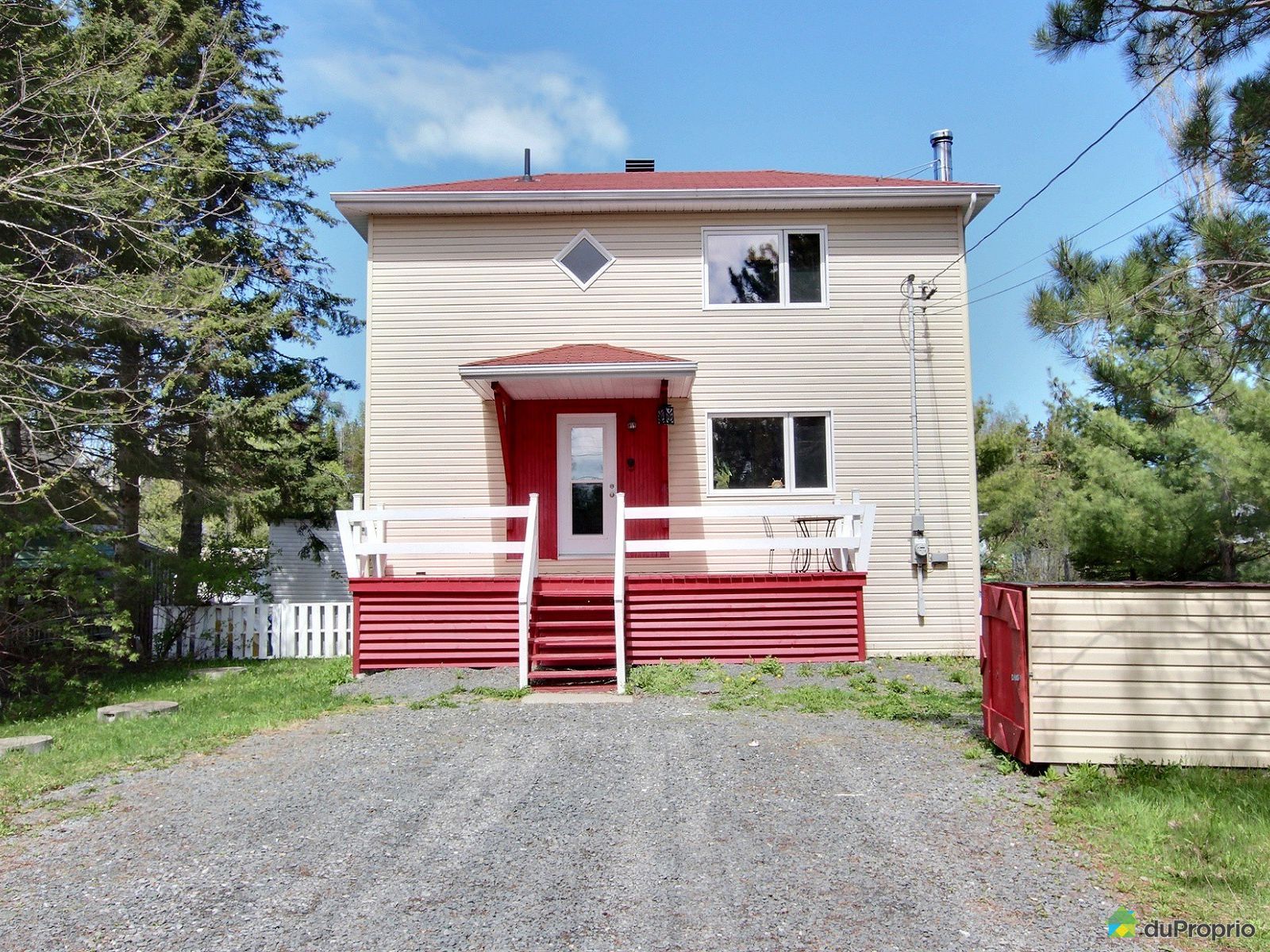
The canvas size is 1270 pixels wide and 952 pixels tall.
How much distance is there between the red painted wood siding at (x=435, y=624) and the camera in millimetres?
9516

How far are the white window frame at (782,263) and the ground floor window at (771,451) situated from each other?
55.4 inches

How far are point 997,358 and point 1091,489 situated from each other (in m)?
5.08

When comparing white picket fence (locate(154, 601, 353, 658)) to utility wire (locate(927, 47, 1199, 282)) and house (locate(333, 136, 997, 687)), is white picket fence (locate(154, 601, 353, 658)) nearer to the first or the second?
house (locate(333, 136, 997, 687))

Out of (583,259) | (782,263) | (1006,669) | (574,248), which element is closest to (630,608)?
(1006,669)

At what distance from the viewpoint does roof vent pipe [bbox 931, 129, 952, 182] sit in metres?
12.8

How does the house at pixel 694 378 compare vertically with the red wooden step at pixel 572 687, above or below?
above

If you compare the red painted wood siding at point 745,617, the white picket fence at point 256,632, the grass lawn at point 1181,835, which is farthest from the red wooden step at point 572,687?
the white picket fence at point 256,632

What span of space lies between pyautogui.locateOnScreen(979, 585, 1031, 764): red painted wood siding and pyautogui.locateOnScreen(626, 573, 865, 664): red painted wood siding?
3333 millimetres

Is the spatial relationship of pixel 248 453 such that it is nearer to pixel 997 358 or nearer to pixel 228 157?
pixel 228 157

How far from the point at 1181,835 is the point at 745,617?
217 inches

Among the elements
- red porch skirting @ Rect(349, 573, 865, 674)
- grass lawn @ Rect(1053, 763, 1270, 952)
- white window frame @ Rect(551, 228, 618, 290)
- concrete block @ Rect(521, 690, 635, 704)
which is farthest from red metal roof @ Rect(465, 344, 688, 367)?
grass lawn @ Rect(1053, 763, 1270, 952)

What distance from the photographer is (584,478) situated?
37.9 feet

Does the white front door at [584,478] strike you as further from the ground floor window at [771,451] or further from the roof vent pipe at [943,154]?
the roof vent pipe at [943,154]

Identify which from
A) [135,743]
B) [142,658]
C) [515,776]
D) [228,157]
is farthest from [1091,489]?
[228,157]
